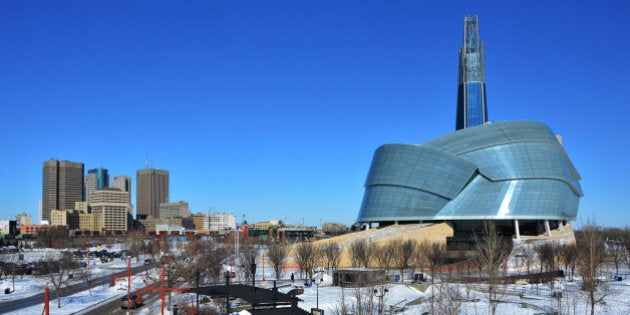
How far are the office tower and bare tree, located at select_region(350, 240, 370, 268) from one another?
96.9 meters

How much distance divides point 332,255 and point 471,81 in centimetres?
11007

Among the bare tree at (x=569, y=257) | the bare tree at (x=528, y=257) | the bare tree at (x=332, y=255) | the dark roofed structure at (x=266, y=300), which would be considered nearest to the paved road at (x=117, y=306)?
the dark roofed structure at (x=266, y=300)

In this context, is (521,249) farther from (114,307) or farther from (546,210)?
(114,307)

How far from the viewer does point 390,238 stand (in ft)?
291

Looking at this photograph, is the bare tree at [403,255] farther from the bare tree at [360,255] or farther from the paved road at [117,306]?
the paved road at [117,306]

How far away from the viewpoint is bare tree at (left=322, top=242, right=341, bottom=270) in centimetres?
7650

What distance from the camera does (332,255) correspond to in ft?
253

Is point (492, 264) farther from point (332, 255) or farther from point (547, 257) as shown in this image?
point (332, 255)

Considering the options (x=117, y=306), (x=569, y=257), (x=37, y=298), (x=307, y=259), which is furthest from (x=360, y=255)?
(x=37, y=298)

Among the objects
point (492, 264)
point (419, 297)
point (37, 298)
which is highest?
point (492, 264)

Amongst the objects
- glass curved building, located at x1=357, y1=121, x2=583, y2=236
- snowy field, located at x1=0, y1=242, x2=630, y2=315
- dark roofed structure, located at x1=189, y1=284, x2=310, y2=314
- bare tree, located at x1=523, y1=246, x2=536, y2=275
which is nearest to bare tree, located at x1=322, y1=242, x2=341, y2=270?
snowy field, located at x1=0, y1=242, x2=630, y2=315

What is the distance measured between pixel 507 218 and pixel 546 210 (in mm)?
6738

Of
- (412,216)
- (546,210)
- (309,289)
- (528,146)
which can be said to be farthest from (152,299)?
(528,146)

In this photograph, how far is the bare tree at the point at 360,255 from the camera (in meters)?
75.8
